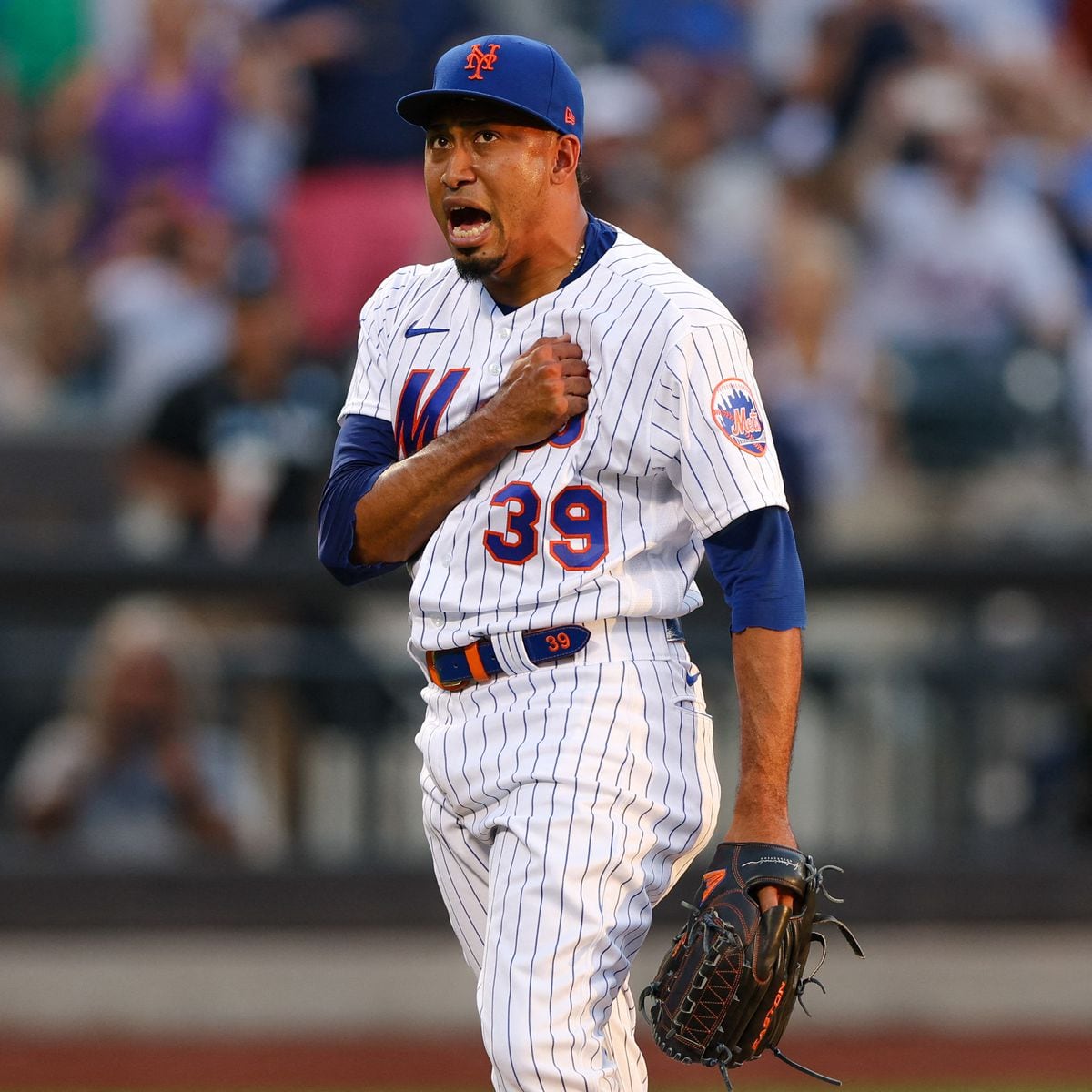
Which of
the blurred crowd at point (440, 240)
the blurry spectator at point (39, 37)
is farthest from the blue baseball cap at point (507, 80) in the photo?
the blurry spectator at point (39, 37)

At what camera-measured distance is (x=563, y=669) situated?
2.97m

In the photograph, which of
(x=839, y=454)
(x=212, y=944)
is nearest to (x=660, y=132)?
(x=839, y=454)

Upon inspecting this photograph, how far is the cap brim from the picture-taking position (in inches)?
115

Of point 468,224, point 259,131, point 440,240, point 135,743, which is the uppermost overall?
point 259,131

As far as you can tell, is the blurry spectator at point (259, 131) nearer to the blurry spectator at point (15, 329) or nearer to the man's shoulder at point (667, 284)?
the blurry spectator at point (15, 329)

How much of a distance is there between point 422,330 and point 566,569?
50 centimetres

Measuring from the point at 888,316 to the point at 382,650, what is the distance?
95.5 inches

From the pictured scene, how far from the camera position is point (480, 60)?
2.94m

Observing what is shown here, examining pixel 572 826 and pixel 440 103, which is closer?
pixel 572 826

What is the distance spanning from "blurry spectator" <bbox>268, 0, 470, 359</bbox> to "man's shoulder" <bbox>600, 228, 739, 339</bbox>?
12.8 feet

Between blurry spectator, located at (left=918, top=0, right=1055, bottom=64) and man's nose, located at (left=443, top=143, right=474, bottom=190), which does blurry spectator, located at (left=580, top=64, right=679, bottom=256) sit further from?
man's nose, located at (left=443, top=143, right=474, bottom=190)

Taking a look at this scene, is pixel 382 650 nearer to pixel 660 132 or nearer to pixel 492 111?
pixel 660 132

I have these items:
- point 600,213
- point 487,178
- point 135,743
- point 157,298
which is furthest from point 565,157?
point 157,298

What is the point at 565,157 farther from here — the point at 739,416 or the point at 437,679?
the point at 437,679
